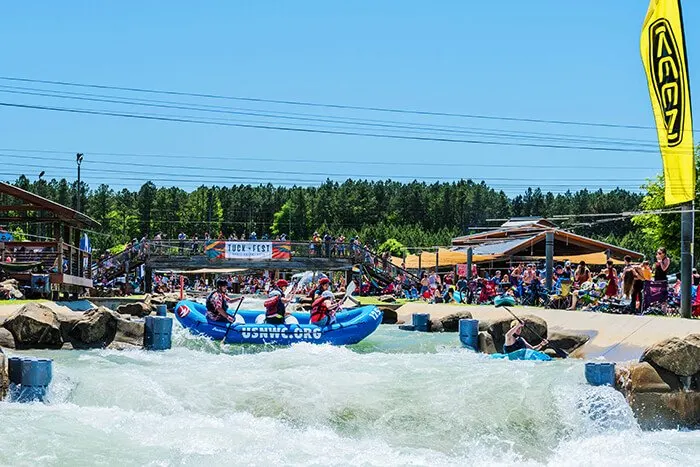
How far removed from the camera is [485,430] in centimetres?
1189

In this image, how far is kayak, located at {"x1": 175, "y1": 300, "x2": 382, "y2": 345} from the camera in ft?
69.8

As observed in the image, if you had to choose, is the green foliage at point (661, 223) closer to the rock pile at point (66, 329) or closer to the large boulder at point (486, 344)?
the large boulder at point (486, 344)

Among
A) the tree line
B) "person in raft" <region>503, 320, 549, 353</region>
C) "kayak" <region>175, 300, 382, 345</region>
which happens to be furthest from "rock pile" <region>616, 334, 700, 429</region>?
the tree line

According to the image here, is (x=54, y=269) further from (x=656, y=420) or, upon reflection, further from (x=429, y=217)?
(x=429, y=217)

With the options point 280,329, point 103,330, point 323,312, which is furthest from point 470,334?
point 103,330

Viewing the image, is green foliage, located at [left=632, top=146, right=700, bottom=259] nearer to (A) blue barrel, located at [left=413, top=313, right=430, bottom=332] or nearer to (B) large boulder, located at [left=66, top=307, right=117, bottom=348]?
(A) blue barrel, located at [left=413, top=313, right=430, bottom=332]

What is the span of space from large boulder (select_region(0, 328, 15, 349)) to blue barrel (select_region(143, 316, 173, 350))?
298cm

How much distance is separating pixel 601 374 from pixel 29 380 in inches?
316

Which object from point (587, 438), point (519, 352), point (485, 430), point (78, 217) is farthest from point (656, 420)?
point (78, 217)

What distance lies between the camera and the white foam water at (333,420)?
34.7 ft

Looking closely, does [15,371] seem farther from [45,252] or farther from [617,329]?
[45,252]

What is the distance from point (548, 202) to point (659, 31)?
121419 mm

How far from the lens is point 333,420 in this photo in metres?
12.1

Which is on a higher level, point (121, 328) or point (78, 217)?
point (78, 217)
